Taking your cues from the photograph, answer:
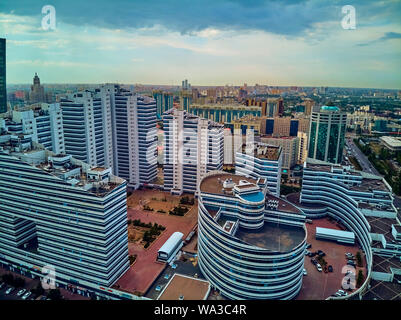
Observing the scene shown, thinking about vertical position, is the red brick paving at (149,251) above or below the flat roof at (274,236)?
below

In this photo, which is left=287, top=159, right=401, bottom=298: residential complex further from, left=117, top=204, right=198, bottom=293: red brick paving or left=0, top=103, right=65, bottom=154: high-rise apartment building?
left=0, top=103, right=65, bottom=154: high-rise apartment building

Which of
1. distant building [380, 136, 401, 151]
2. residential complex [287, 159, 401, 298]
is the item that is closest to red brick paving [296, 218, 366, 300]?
residential complex [287, 159, 401, 298]

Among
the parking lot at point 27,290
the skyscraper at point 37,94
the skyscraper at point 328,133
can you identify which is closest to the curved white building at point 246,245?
the parking lot at point 27,290

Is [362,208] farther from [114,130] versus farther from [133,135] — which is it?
[114,130]

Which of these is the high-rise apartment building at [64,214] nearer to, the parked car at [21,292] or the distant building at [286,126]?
the parked car at [21,292]

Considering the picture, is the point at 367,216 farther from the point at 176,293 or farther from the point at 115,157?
the point at 115,157
